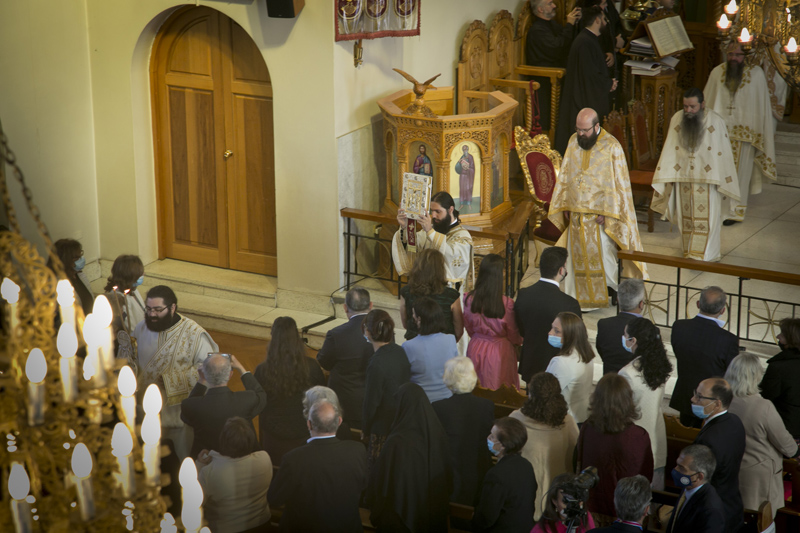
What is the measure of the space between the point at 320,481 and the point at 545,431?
123cm

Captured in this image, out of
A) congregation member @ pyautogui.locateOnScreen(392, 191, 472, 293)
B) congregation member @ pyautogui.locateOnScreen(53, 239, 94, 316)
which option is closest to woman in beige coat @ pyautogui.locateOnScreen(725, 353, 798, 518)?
congregation member @ pyautogui.locateOnScreen(392, 191, 472, 293)

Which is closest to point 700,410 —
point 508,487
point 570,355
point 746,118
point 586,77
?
point 570,355

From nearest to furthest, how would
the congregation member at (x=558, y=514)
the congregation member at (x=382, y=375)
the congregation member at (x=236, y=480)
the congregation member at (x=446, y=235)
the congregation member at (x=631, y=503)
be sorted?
the congregation member at (x=631, y=503) → the congregation member at (x=558, y=514) → the congregation member at (x=236, y=480) → the congregation member at (x=382, y=375) → the congregation member at (x=446, y=235)

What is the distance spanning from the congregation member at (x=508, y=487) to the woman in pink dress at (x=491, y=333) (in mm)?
1727

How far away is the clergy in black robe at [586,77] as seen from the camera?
37.8ft

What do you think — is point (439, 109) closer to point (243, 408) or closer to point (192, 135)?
point (192, 135)

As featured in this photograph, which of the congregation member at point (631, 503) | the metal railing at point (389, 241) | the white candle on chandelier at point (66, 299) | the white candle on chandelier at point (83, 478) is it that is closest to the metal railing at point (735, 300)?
the metal railing at point (389, 241)

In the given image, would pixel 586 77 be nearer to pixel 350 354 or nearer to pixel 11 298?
pixel 350 354

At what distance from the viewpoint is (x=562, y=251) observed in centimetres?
682

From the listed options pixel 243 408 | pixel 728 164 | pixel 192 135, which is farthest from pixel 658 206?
pixel 243 408

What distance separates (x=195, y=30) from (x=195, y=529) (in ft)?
25.3

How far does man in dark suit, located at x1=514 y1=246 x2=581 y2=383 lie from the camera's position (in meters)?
6.66

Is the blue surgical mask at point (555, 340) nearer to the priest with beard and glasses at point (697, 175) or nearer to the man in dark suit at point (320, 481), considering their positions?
the man in dark suit at point (320, 481)

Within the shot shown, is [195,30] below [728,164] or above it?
above
